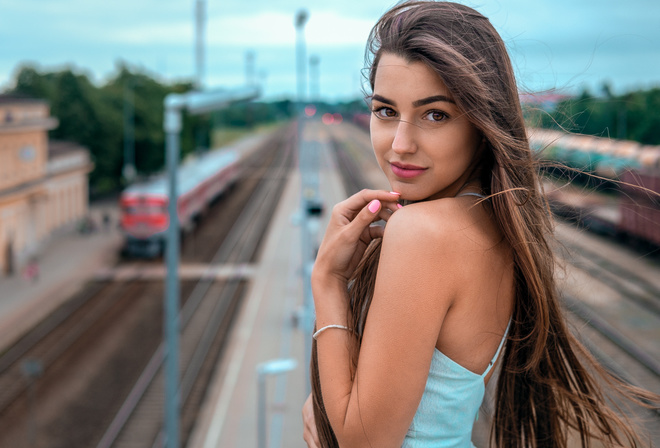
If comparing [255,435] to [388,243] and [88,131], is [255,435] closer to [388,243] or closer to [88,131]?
[388,243]

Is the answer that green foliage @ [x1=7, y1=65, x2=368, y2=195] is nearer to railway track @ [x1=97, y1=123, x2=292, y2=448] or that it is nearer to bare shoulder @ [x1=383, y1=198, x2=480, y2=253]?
railway track @ [x1=97, y1=123, x2=292, y2=448]

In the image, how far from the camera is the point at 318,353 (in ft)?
5.97

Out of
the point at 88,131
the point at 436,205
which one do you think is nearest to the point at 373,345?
the point at 436,205

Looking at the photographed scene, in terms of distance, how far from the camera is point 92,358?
19781 mm

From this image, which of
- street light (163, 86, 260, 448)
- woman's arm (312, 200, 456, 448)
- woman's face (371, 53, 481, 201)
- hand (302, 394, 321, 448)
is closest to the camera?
woman's arm (312, 200, 456, 448)

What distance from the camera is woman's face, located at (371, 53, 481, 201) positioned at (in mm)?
1723

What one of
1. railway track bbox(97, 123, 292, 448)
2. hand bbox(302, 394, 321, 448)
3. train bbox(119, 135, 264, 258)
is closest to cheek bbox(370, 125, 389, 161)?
hand bbox(302, 394, 321, 448)

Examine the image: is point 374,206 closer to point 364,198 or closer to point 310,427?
point 364,198

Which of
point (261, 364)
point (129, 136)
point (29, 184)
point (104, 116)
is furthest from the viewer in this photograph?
point (129, 136)

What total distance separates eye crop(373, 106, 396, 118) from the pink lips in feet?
0.43

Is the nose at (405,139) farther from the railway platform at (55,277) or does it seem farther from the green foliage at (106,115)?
the green foliage at (106,115)

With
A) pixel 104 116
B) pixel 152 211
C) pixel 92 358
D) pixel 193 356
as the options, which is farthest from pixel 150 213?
pixel 104 116

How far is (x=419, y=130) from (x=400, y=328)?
50 centimetres

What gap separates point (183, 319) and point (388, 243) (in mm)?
23077
